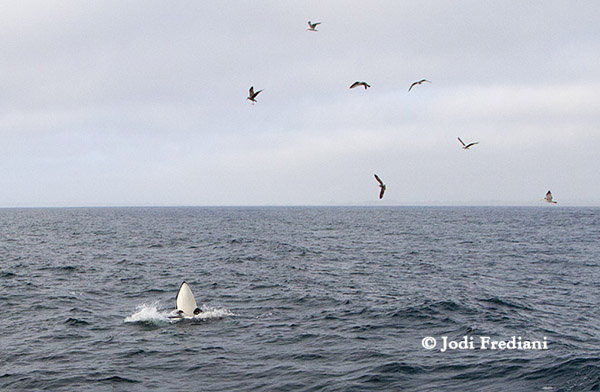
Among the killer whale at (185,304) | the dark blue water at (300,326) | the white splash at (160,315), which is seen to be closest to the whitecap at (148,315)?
A: the white splash at (160,315)

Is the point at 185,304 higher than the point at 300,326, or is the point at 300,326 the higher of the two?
the point at 185,304

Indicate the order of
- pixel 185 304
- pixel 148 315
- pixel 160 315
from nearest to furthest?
pixel 148 315
pixel 160 315
pixel 185 304

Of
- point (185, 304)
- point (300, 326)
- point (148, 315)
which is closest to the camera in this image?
point (300, 326)

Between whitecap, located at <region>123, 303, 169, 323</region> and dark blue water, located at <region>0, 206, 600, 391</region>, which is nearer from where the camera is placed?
dark blue water, located at <region>0, 206, 600, 391</region>

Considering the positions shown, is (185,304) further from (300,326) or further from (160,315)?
(300,326)

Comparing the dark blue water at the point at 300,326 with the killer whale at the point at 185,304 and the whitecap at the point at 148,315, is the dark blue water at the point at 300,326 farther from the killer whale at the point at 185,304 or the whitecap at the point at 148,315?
the killer whale at the point at 185,304

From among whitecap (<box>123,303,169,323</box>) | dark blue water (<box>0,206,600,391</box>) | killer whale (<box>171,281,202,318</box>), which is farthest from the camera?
killer whale (<box>171,281,202,318</box>)

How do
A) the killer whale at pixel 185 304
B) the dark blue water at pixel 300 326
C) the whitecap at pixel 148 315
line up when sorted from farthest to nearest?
the killer whale at pixel 185 304 → the whitecap at pixel 148 315 → the dark blue water at pixel 300 326

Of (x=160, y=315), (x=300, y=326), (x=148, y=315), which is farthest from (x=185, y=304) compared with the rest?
(x=300, y=326)

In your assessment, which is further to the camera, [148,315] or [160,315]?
[160,315]

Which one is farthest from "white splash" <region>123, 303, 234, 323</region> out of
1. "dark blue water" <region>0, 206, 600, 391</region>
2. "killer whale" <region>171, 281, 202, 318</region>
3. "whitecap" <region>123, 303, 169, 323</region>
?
"killer whale" <region>171, 281, 202, 318</region>

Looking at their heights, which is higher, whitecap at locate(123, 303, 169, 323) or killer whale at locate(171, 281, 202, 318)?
killer whale at locate(171, 281, 202, 318)

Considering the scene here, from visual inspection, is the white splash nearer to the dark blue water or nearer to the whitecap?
the whitecap

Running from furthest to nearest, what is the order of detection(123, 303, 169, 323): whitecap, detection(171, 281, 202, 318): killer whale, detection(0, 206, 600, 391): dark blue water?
detection(171, 281, 202, 318): killer whale → detection(123, 303, 169, 323): whitecap → detection(0, 206, 600, 391): dark blue water
